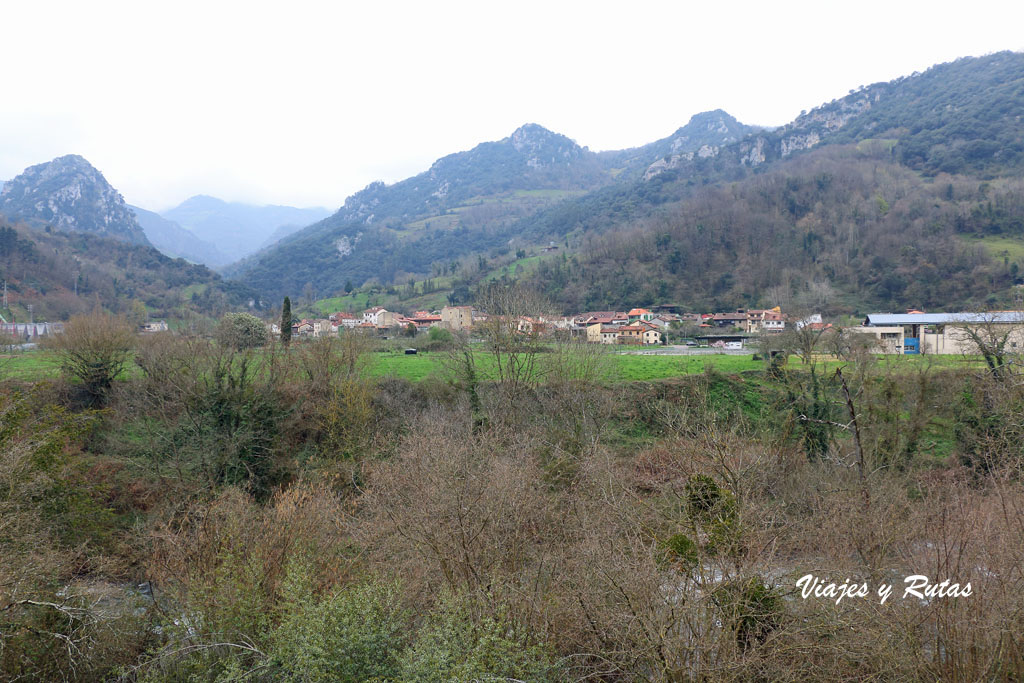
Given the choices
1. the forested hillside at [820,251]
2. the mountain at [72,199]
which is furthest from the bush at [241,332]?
the mountain at [72,199]

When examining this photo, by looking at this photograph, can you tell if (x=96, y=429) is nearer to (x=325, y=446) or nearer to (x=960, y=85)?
(x=325, y=446)

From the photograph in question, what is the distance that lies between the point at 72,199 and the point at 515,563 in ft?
689

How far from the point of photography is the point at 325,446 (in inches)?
858

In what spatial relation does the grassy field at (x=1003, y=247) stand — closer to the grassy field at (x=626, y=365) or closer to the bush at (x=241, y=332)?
the grassy field at (x=626, y=365)

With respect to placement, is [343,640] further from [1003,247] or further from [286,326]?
[1003,247]

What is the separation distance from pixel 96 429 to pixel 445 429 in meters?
15.0

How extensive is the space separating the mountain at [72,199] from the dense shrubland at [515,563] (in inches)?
7085

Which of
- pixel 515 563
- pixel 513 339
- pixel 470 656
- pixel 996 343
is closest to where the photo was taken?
pixel 470 656

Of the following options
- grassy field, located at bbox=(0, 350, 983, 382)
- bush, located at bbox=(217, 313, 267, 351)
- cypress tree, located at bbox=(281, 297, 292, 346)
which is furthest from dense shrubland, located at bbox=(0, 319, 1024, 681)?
cypress tree, located at bbox=(281, 297, 292, 346)

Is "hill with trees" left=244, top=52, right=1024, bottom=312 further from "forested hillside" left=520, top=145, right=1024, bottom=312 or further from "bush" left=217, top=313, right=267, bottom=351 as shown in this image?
"bush" left=217, top=313, right=267, bottom=351

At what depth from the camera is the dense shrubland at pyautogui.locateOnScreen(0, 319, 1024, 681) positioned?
6.88 metres

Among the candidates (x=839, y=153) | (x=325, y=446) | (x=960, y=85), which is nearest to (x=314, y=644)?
(x=325, y=446)

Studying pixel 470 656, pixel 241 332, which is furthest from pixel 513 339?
pixel 241 332

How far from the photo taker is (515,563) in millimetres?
9398
